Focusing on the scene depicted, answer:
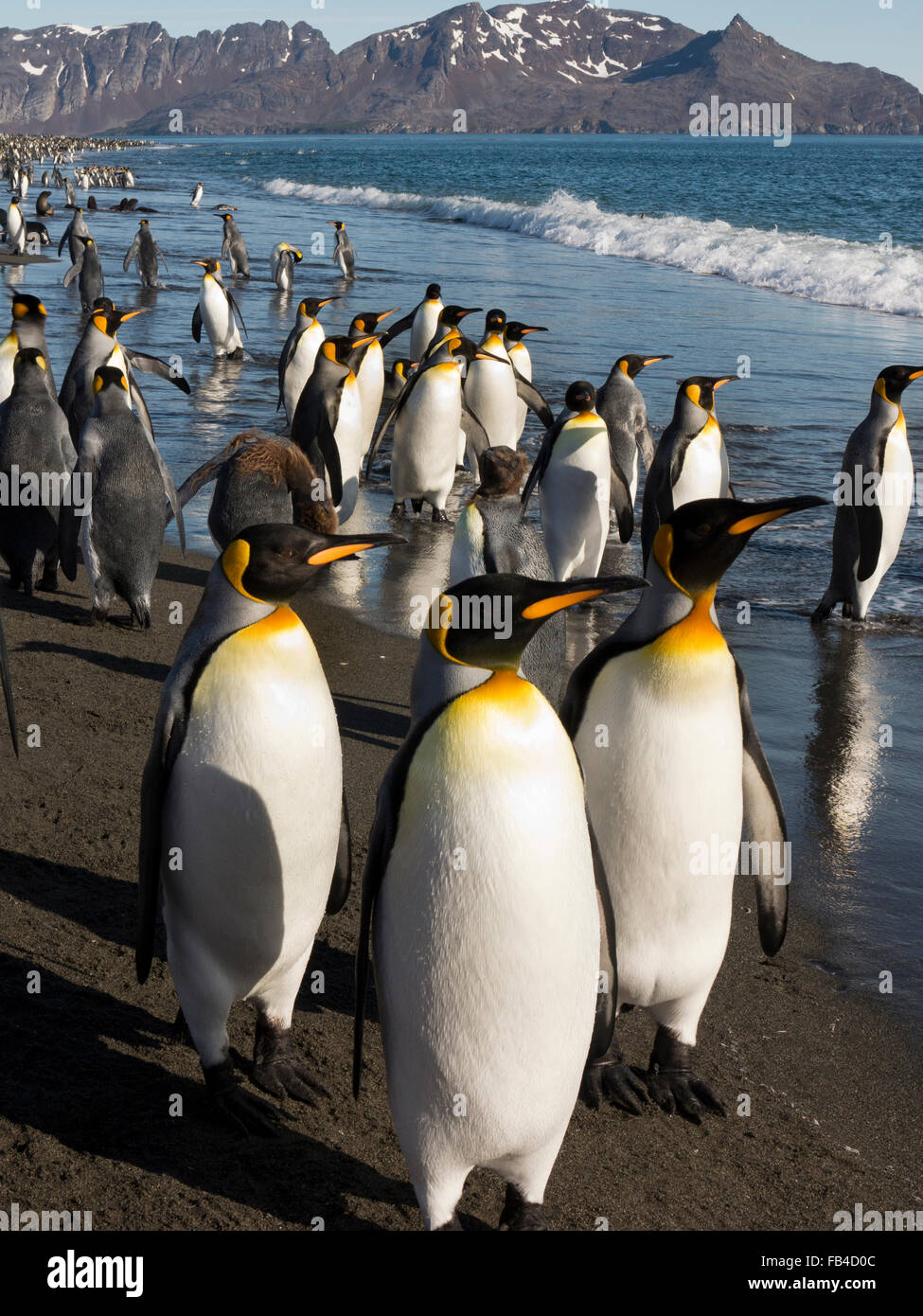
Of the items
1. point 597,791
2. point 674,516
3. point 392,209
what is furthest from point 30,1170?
point 392,209

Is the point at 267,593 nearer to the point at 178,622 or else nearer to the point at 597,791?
the point at 597,791

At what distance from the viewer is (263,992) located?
3.20 meters

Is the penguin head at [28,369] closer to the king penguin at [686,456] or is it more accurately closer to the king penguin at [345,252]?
the king penguin at [686,456]

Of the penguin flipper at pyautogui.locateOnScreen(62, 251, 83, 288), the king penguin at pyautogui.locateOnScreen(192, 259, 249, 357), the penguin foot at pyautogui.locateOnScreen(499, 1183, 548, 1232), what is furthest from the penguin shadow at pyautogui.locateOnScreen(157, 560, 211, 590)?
the penguin flipper at pyautogui.locateOnScreen(62, 251, 83, 288)

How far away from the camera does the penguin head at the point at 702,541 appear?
9.87ft

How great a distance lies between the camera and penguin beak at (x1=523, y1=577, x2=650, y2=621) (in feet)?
7.84

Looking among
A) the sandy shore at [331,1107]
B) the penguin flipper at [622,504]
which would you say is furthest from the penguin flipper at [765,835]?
the penguin flipper at [622,504]

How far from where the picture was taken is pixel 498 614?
8.22ft

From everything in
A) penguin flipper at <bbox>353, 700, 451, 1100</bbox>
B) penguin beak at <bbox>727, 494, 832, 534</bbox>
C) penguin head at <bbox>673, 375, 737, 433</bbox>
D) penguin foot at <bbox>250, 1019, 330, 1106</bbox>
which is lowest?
penguin foot at <bbox>250, 1019, 330, 1106</bbox>

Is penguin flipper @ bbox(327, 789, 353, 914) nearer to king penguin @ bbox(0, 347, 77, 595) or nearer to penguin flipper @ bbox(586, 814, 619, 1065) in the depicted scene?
penguin flipper @ bbox(586, 814, 619, 1065)

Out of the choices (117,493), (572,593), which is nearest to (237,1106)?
(572,593)

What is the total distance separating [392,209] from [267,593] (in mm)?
54872

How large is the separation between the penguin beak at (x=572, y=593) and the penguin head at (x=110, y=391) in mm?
4543

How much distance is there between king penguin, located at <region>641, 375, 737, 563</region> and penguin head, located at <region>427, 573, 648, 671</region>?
16.9 ft
